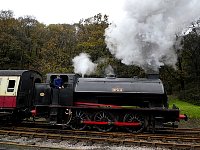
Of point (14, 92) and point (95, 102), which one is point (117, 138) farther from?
point (14, 92)

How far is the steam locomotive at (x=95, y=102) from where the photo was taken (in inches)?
488

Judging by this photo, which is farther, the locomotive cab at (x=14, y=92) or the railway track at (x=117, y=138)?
the locomotive cab at (x=14, y=92)

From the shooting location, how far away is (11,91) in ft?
43.7

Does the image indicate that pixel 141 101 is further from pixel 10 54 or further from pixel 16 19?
pixel 16 19

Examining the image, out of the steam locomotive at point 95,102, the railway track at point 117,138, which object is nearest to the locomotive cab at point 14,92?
the steam locomotive at point 95,102

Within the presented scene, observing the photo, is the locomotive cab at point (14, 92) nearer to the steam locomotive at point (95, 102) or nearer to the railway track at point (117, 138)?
the steam locomotive at point (95, 102)

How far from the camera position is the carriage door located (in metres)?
13.1

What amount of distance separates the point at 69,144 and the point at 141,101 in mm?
4141

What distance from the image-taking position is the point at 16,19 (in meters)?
54.1

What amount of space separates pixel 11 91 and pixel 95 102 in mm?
4025

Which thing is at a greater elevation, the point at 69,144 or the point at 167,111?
the point at 167,111

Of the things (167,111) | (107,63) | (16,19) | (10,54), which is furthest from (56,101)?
(16,19)

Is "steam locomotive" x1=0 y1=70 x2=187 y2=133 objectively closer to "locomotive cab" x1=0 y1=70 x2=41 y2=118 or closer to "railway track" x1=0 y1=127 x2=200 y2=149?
"locomotive cab" x1=0 y1=70 x2=41 y2=118

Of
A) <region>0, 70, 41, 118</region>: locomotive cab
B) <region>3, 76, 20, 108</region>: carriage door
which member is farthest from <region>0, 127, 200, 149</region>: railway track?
<region>3, 76, 20, 108</region>: carriage door
